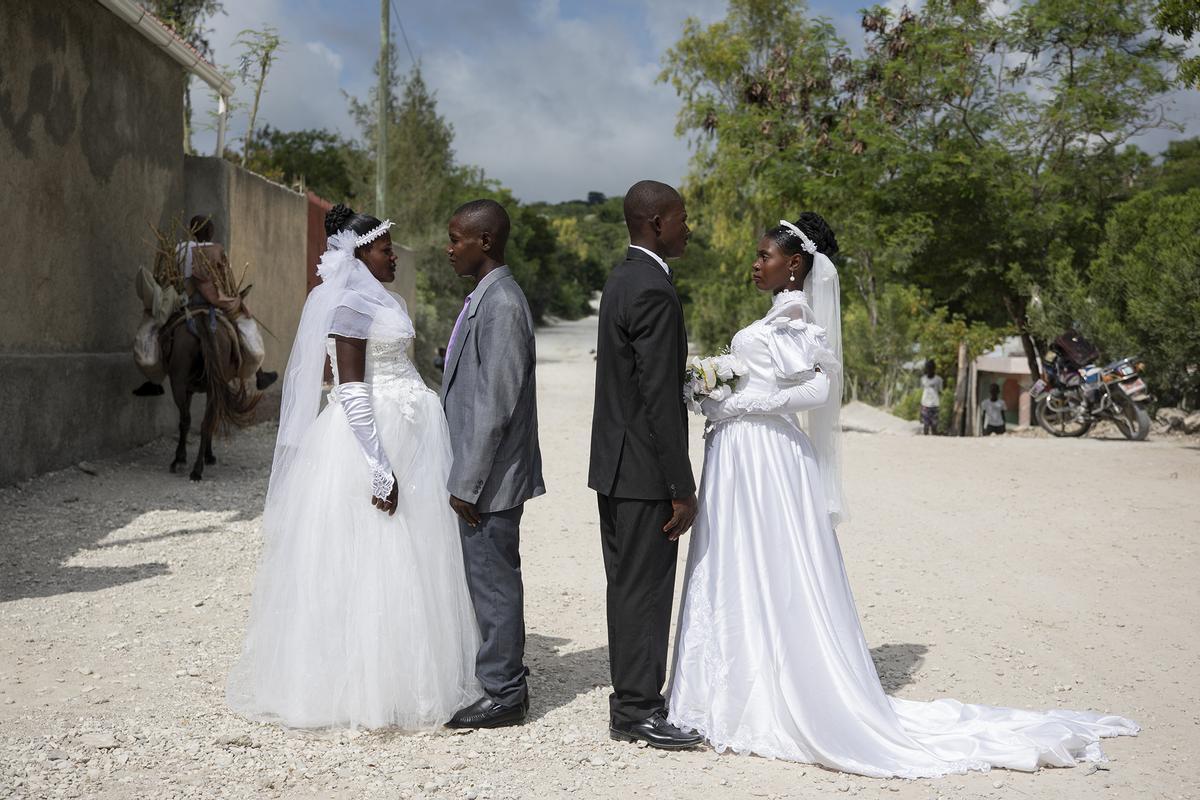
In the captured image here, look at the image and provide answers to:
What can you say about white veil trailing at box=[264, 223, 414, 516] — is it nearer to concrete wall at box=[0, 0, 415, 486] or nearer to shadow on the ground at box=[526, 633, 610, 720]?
shadow on the ground at box=[526, 633, 610, 720]

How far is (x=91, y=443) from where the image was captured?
33.8 ft

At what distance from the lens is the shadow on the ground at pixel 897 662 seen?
525 cm

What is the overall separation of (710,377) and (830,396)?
0.59 meters

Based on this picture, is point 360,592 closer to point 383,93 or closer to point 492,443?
point 492,443

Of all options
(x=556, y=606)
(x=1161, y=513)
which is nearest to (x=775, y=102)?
(x=1161, y=513)

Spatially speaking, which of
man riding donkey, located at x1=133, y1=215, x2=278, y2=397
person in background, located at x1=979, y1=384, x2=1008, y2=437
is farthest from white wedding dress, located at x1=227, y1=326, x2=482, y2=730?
person in background, located at x1=979, y1=384, x2=1008, y2=437

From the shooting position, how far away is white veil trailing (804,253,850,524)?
15.0 ft

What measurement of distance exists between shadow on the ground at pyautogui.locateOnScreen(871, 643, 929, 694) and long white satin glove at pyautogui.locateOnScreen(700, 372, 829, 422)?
152 centimetres

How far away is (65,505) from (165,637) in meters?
3.67

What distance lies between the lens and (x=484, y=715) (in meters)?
4.45

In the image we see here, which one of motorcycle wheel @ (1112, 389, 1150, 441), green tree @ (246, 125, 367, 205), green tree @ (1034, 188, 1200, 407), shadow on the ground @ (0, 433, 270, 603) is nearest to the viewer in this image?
shadow on the ground @ (0, 433, 270, 603)

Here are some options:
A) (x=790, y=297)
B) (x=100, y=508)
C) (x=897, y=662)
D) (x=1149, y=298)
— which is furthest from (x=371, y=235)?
(x=1149, y=298)

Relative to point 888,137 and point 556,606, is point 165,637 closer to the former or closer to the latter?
point 556,606

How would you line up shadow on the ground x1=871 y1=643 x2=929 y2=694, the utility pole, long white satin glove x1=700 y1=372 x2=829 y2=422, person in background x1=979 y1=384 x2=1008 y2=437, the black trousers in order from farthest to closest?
the utility pole < person in background x1=979 y1=384 x2=1008 y2=437 < shadow on the ground x1=871 y1=643 x2=929 y2=694 < long white satin glove x1=700 y1=372 x2=829 y2=422 < the black trousers
